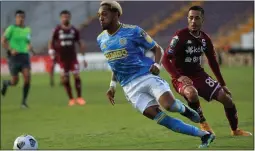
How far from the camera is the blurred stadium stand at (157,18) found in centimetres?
3881

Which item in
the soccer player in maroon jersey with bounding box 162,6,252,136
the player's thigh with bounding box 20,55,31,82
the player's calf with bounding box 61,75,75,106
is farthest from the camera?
the player's calf with bounding box 61,75,75,106

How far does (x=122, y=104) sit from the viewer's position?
56.9ft

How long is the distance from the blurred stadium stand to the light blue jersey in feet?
90.2

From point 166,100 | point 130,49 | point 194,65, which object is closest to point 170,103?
point 166,100

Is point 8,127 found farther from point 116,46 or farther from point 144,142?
point 116,46

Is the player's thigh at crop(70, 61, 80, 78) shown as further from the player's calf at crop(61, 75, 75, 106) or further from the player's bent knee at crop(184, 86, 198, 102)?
the player's bent knee at crop(184, 86, 198, 102)

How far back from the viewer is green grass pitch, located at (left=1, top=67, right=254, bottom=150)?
959 centimetres

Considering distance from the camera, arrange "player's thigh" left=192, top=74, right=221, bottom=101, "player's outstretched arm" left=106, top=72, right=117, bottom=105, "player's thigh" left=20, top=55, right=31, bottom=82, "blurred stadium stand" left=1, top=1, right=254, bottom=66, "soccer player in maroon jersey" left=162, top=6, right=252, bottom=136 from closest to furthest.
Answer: "player's outstretched arm" left=106, top=72, right=117, bottom=105
"soccer player in maroon jersey" left=162, top=6, right=252, bottom=136
"player's thigh" left=192, top=74, right=221, bottom=101
"player's thigh" left=20, top=55, right=31, bottom=82
"blurred stadium stand" left=1, top=1, right=254, bottom=66

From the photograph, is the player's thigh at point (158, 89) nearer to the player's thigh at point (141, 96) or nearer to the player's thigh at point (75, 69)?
the player's thigh at point (141, 96)

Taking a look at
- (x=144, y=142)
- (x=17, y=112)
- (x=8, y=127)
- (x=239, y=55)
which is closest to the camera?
(x=144, y=142)

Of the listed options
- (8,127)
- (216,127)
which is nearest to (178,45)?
(216,127)

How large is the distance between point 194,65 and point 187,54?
238mm

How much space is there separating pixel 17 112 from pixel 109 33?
27.2 ft

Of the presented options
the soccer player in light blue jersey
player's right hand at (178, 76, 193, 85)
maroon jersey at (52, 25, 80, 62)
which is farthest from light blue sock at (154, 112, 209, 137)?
maroon jersey at (52, 25, 80, 62)
